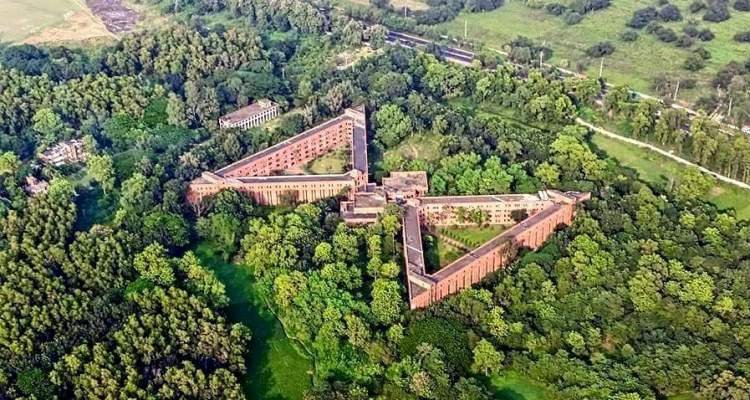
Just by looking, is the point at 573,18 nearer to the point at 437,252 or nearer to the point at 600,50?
the point at 600,50

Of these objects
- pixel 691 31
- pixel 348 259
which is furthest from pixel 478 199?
pixel 691 31

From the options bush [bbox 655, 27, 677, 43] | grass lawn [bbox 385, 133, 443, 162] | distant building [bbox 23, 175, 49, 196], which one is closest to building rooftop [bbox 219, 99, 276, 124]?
grass lawn [bbox 385, 133, 443, 162]

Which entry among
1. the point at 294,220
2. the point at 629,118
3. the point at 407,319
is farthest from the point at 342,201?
the point at 629,118

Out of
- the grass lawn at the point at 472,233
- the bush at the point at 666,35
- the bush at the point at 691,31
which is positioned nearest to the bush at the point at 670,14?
the bush at the point at 691,31

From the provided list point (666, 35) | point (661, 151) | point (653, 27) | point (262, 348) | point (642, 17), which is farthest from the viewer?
point (642, 17)

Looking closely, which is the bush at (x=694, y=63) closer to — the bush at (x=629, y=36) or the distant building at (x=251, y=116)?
the bush at (x=629, y=36)

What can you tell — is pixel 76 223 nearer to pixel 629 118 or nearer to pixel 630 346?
pixel 630 346

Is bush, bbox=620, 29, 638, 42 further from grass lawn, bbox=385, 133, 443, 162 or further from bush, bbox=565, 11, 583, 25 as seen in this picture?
grass lawn, bbox=385, 133, 443, 162
